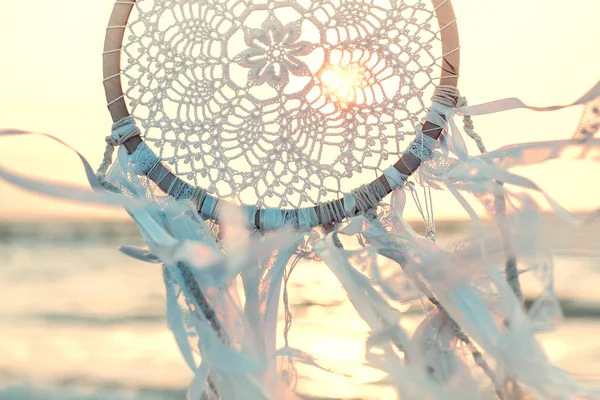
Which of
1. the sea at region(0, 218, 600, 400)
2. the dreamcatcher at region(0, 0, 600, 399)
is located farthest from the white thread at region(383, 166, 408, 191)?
the sea at region(0, 218, 600, 400)

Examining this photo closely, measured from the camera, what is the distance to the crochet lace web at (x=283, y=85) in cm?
79

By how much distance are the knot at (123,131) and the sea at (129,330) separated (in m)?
0.47

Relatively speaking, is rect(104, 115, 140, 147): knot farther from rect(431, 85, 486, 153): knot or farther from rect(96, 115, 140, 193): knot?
rect(431, 85, 486, 153): knot

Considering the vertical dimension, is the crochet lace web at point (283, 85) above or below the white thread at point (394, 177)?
above

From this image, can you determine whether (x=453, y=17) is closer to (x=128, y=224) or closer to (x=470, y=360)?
(x=470, y=360)

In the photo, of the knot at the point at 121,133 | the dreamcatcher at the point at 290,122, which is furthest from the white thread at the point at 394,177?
the knot at the point at 121,133

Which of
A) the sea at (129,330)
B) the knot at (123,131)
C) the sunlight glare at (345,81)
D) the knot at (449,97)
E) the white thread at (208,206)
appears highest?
the sunlight glare at (345,81)

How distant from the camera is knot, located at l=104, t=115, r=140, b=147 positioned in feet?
2.66

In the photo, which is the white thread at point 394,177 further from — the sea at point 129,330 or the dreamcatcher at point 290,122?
the sea at point 129,330

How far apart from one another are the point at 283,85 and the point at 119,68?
20cm

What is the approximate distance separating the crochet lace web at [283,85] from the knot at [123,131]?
1cm

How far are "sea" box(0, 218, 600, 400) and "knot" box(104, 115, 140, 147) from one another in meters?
0.47

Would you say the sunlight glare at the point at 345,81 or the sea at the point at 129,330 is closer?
the sunlight glare at the point at 345,81

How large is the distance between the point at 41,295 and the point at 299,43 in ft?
5.51
